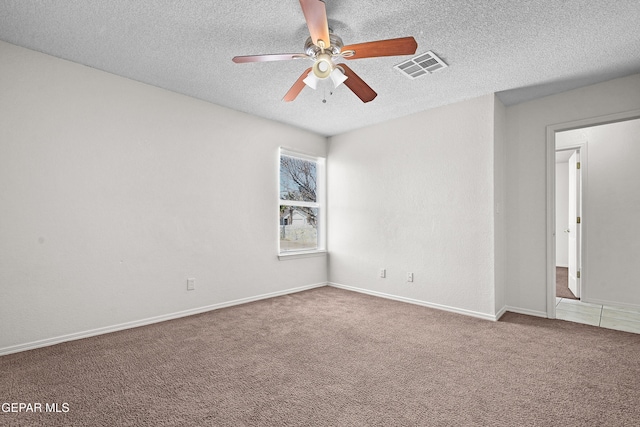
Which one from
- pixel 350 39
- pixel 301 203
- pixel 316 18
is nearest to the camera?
pixel 316 18

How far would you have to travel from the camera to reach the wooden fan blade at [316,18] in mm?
1630

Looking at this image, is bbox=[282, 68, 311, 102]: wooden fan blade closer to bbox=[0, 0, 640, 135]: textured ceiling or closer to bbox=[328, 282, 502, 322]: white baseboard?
bbox=[0, 0, 640, 135]: textured ceiling

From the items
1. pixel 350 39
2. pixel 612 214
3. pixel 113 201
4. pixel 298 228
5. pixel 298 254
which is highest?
pixel 350 39

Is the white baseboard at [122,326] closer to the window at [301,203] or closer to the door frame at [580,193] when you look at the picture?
the window at [301,203]

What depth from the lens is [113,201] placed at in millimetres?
2945

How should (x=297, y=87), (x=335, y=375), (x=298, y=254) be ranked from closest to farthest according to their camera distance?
(x=335, y=375) → (x=297, y=87) → (x=298, y=254)

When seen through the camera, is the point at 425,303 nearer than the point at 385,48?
No

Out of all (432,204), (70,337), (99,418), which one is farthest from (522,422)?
(70,337)

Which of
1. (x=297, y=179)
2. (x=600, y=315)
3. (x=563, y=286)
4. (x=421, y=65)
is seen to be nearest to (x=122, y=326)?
(x=297, y=179)

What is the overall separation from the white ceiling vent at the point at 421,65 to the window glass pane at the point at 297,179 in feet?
7.47

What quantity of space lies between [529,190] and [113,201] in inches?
173

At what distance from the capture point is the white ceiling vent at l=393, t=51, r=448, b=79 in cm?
262

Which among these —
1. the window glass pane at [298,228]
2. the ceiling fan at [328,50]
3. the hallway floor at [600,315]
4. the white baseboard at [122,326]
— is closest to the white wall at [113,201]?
the white baseboard at [122,326]

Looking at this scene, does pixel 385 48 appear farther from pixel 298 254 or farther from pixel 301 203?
pixel 298 254
